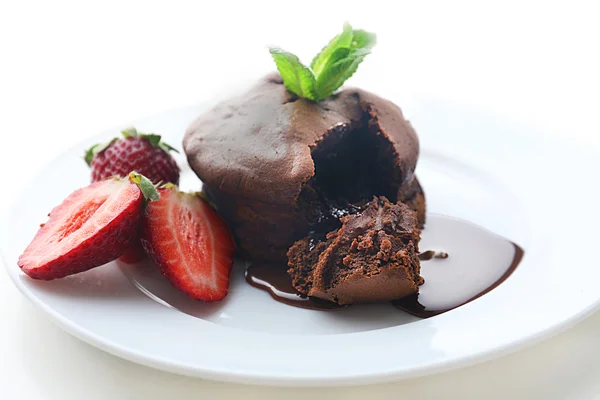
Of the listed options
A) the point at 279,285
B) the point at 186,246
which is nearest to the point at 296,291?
the point at 279,285

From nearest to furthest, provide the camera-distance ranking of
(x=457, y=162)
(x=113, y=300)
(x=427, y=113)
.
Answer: (x=113, y=300) → (x=457, y=162) → (x=427, y=113)

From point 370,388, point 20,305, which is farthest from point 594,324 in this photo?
point 20,305

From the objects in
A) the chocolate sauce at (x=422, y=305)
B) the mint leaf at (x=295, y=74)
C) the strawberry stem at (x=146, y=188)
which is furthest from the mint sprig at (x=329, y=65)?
the chocolate sauce at (x=422, y=305)

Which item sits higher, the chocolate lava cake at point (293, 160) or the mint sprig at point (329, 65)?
the mint sprig at point (329, 65)

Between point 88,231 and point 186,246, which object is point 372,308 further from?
point 88,231

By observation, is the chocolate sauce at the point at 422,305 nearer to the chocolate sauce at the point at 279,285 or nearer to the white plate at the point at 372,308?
the white plate at the point at 372,308

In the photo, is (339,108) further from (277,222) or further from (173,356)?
(173,356)

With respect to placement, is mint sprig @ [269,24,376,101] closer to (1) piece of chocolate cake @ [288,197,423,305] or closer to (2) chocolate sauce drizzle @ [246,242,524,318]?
(1) piece of chocolate cake @ [288,197,423,305]
